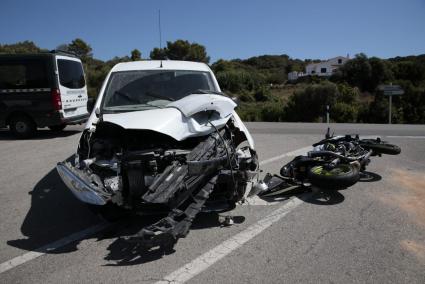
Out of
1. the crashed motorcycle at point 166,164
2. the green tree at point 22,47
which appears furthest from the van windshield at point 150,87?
the green tree at point 22,47

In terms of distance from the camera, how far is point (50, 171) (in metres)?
7.18

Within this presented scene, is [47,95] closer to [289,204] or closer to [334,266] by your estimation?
[289,204]

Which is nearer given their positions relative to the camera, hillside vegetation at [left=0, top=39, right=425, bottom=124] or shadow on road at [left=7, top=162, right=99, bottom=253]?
shadow on road at [left=7, top=162, right=99, bottom=253]

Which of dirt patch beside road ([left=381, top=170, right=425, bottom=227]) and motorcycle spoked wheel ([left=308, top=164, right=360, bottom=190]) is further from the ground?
motorcycle spoked wheel ([left=308, top=164, right=360, bottom=190])

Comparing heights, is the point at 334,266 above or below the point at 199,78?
below

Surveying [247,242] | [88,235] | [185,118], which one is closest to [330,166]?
[247,242]

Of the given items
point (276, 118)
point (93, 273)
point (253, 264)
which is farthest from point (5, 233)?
point (276, 118)

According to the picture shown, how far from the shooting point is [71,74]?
11.3 metres

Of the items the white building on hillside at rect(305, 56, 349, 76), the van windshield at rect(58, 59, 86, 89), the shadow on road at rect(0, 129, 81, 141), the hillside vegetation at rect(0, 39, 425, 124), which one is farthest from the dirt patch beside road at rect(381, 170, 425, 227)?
the white building on hillside at rect(305, 56, 349, 76)

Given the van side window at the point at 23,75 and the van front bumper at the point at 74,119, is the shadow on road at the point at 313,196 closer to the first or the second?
the van front bumper at the point at 74,119

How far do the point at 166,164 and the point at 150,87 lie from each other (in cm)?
206

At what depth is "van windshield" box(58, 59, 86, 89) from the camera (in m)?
10.8

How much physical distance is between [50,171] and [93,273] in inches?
172

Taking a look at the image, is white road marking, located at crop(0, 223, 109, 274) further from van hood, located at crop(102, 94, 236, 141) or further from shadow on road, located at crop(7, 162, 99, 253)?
van hood, located at crop(102, 94, 236, 141)
